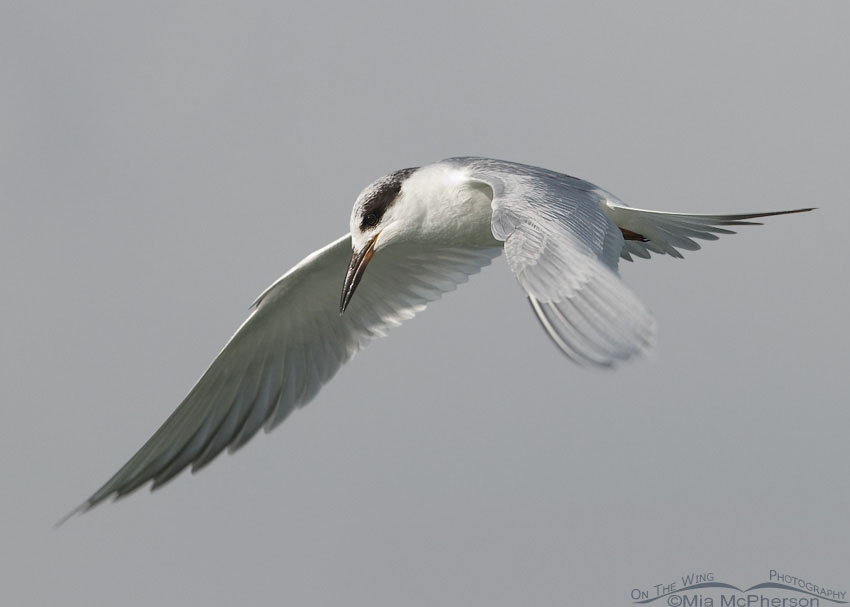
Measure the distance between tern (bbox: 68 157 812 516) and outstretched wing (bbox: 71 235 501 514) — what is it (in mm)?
10

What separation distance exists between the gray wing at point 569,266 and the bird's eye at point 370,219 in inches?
45.8

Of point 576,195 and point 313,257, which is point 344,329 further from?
point 576,195

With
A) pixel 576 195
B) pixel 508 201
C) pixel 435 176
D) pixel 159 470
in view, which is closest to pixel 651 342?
pixel 508 201

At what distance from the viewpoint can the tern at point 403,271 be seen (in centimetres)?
657

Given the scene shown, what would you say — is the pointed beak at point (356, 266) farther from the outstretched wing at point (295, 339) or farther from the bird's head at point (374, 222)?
the outstretched wing at point (295, 339)

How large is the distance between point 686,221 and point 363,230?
2.36 m

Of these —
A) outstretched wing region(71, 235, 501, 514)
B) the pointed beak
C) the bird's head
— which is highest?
the bird's head

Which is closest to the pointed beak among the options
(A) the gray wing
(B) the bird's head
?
(B) the bird's head

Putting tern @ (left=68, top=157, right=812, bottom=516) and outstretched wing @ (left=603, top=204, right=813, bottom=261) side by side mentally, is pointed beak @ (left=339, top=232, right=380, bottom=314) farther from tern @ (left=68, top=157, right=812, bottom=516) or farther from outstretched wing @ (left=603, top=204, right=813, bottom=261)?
outstretched wing @ (left=603, top=204, right=813, bottom=261)

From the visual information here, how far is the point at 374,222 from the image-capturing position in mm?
9289

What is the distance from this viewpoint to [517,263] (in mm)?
6430

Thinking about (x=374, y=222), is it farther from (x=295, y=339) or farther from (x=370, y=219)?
(x=295, y=339)

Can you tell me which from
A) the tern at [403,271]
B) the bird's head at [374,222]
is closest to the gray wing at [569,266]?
the tern at [403,271]

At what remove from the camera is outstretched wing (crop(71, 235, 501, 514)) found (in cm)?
1015
